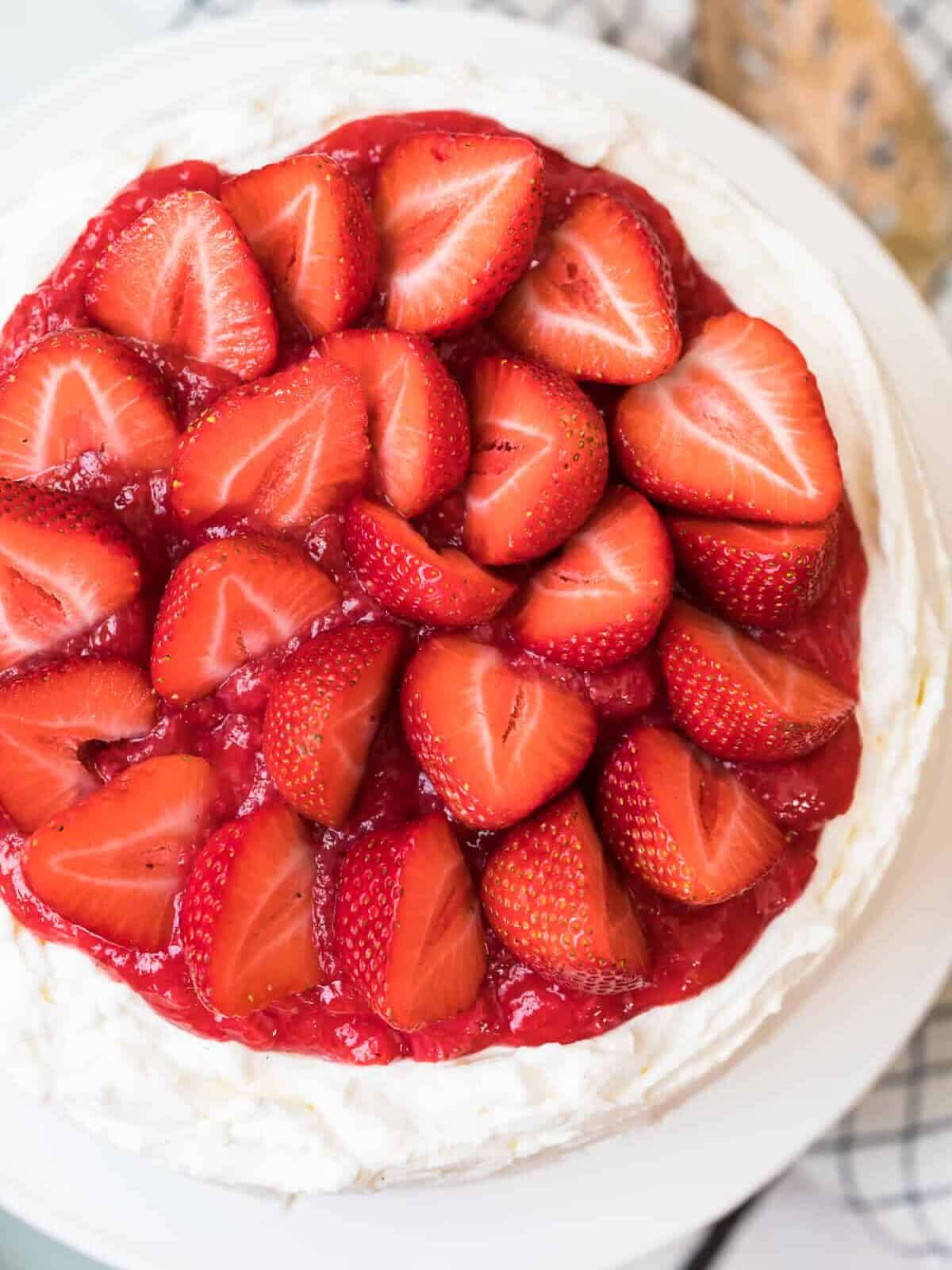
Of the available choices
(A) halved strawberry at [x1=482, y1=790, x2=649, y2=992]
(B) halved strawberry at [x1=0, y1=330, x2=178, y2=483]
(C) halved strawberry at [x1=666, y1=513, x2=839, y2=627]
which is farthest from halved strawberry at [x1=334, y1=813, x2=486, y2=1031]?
(B) halved strawberry at [x1=0, y1=330, x2=178, y2=483]

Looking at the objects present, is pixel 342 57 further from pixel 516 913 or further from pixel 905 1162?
pixel 905 1162

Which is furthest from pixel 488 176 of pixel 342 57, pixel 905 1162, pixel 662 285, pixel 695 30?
pixel 905 1162

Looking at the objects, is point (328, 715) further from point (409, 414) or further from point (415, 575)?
point (409, 414)

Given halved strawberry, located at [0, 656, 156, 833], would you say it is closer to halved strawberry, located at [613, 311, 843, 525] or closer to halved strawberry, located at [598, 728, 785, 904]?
halved strawberry, located at [598, 728, 785, 904]

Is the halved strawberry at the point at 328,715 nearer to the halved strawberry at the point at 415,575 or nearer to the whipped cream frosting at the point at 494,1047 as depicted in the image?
the halved strawberry at the point at 415,575

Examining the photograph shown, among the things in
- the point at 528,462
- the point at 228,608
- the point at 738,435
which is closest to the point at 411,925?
the point at 228,608

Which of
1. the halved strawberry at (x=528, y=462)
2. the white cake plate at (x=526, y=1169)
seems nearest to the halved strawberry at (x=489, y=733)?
the halved strawberry at (x=528, y=462)
